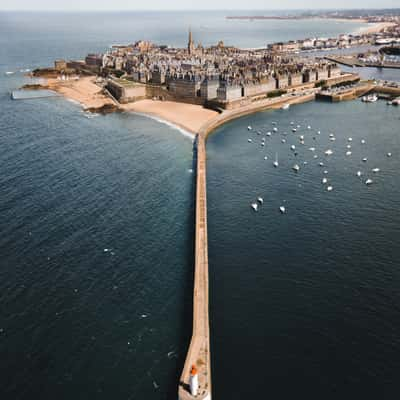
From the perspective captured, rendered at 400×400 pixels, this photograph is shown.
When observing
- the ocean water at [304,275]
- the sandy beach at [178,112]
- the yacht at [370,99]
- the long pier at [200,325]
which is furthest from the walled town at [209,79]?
the long pier at [200,325]

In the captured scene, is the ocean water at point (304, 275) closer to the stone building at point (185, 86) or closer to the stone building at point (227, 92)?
the stone building at point (227, 92)

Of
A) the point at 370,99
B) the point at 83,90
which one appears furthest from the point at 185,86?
the point at 370,99

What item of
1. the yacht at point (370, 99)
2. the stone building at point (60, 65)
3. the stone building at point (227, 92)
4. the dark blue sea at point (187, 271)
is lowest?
the dark blue sea at point (187, 271)

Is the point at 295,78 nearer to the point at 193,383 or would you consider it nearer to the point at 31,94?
the point at 31,94

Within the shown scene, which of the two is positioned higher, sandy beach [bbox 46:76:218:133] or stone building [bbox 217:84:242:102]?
stone building [bbox 217:84:242:102]

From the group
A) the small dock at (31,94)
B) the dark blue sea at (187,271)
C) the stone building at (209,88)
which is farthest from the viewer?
the small dock at (31,94)

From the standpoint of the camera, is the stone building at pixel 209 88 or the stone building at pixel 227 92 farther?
the stone building at pixel 209 88

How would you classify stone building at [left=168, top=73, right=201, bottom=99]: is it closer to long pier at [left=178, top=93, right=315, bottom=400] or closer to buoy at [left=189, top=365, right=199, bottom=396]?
long pier at [left=178, top=93, right=315, bottom=400]

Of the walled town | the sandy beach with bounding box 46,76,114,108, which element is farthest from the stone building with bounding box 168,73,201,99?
the sandy beach with bounding box 46,76,114,108

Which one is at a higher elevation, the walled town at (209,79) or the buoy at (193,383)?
the walled town at (209,79)

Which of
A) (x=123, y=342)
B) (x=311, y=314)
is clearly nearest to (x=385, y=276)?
(x=311, y=314)
